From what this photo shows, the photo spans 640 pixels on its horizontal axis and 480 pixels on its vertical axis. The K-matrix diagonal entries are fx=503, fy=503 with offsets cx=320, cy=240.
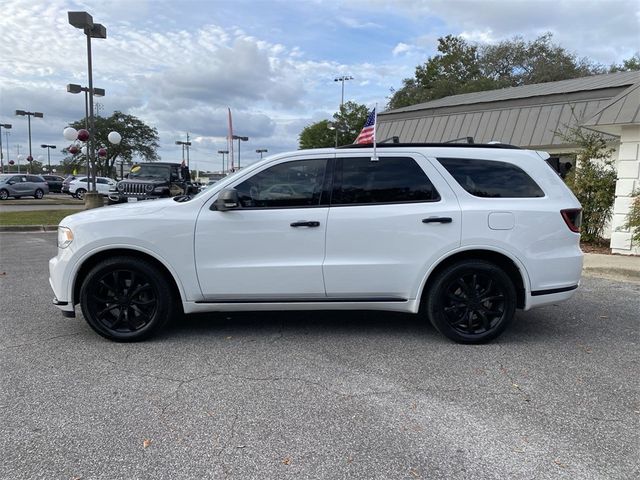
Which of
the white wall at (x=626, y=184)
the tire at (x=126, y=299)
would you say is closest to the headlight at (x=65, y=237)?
the tire at (x=126, y=299)

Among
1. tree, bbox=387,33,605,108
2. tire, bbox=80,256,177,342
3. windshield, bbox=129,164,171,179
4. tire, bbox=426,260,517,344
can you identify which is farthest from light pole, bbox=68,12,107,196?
tree, bbox=387,33,605,108

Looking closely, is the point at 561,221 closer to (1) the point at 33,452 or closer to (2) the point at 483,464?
(2) the point at 483,464

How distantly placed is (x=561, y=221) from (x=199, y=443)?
356cm

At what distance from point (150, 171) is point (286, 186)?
48.3ft

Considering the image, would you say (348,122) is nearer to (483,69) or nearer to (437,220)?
(483,69)

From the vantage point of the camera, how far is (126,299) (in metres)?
4.52

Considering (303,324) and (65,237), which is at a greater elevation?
(65,237)

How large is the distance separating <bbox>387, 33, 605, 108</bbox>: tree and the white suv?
40.3 m

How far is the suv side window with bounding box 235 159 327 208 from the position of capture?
14.9 feet

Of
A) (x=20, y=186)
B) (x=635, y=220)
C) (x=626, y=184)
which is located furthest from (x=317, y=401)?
(x=20, y=186)

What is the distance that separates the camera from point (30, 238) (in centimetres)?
1234

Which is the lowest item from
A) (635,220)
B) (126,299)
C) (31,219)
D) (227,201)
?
(31,219)

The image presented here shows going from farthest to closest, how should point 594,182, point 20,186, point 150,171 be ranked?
point 20,186 < point 150,171 < point 594,182

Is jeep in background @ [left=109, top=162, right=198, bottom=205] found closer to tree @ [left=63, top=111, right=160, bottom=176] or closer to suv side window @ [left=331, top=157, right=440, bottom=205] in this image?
suv side window @ [left=331, top=157, right=440, bottom=205]
